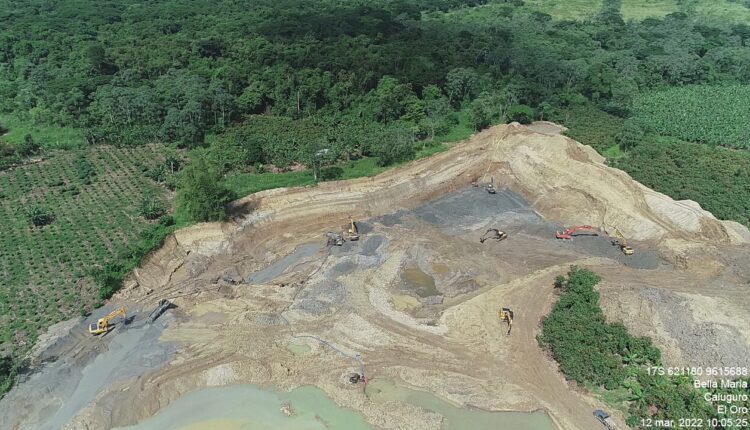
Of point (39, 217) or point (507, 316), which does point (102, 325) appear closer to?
point (39, 217)

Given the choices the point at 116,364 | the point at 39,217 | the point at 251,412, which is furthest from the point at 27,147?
the point at 251,412

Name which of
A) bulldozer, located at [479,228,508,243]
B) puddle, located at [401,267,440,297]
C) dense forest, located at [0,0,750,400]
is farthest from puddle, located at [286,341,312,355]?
bulldozer, located at [479,228,508,243]

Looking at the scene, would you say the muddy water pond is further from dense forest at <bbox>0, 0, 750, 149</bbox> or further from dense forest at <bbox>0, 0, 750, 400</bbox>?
dense forest at <bbox>0, 0, 750, 149</bbox>

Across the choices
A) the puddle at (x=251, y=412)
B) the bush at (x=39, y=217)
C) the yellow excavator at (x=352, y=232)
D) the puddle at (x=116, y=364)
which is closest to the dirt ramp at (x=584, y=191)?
the yellow excavator at (x=352, y=232)

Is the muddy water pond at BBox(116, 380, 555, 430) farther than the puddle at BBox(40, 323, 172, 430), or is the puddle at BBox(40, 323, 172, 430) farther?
the muddy water pond at BBox(116, 380, 555, 430)

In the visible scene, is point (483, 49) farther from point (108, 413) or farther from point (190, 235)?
point (108, 413)

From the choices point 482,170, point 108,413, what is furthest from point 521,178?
point 108,413

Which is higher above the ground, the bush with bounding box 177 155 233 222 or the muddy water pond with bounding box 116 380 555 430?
the bush with bounding box 177 155 233 222
